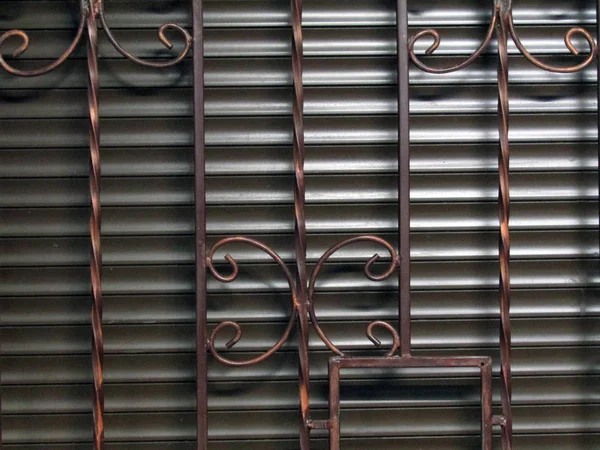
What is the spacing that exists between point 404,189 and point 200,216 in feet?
1.75

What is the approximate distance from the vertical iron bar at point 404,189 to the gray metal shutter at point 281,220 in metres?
0.18

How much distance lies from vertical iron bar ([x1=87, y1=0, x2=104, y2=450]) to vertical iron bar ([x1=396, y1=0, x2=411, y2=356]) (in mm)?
777

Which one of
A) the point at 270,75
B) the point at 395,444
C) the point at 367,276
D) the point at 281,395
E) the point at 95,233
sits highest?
the point at 270,75

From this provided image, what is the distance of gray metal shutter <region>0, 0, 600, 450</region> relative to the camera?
2006 mm

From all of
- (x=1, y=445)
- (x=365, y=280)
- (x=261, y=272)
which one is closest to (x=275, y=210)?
(x=261, y=272)

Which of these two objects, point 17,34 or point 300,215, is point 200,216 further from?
point 17,34

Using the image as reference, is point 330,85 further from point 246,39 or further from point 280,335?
point 280,335

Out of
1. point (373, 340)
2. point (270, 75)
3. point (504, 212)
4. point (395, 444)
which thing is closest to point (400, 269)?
point (373, 340)

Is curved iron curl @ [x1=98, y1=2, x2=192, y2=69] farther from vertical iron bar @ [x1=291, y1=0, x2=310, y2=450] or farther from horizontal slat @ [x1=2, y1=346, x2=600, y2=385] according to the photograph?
horizontal slat @ [x1=2, y1=346, x2=600, y2=385]

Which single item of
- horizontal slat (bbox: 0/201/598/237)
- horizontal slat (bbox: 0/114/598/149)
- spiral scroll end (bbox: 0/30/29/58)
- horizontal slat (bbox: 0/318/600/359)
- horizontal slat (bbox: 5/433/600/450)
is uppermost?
spiral scroll end (bbox: 0/30/29/58)

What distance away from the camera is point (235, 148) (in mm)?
2025

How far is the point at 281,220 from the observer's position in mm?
2027

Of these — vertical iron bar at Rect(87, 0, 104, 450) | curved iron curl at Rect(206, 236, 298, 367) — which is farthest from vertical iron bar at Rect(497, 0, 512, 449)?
vertical iron bar at Rect(87, 0, 104, 450)

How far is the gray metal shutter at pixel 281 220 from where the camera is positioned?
201cm
